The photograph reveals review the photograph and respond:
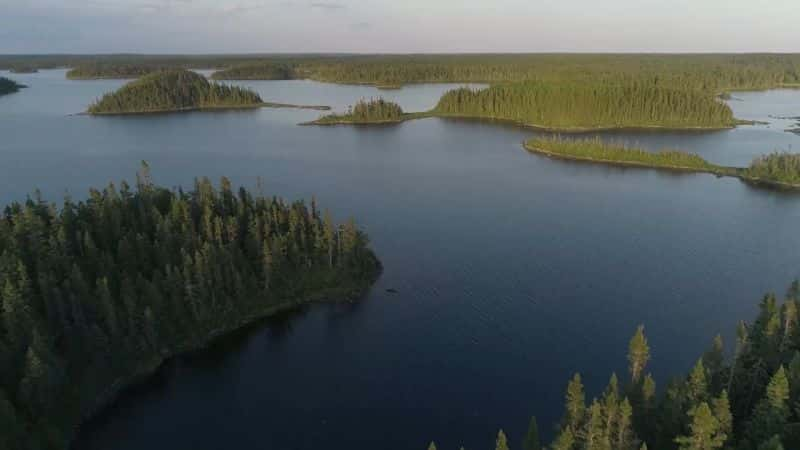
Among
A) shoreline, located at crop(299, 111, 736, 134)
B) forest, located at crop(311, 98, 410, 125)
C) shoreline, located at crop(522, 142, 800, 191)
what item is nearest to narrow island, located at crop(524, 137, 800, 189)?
shoreline, located at crop(522, 142, 800, 191)

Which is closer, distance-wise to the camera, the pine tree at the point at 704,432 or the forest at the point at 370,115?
the pine tree at the point at 704,432

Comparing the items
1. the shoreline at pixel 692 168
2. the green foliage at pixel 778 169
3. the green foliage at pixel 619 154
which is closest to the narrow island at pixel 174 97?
the green foliage at pixel 619 154

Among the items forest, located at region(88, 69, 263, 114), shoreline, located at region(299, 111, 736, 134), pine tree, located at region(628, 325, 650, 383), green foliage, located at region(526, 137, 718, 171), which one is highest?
forest, located at region(88, 69, 263, 114)

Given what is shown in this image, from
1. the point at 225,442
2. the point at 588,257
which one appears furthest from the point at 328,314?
the point at 588,257

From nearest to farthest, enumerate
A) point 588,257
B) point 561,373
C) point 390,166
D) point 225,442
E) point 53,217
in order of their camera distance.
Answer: point 225,442 → point 561,373 → point 53,217 → point 588,257 → point 390,166

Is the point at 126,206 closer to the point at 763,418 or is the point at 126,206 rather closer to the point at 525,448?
the point at 525,448

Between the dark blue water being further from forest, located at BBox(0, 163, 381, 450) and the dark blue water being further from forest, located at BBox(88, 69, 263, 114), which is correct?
forest, located at BBox(88, 69, 263, 114)

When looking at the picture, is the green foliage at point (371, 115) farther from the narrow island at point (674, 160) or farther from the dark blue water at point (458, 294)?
the narrow island at point (674, 160)
